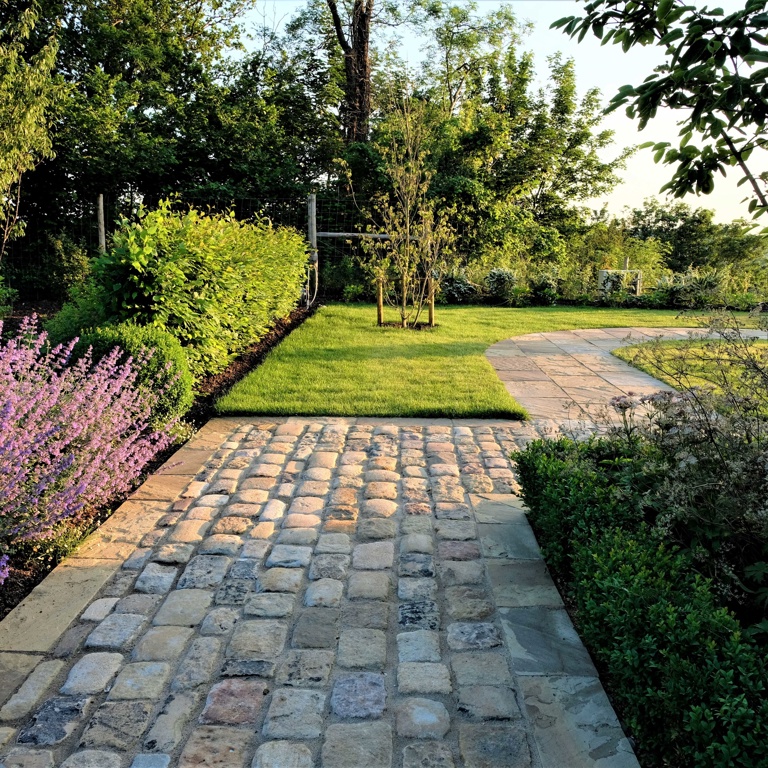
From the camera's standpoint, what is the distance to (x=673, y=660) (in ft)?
6.28

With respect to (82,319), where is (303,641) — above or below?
below

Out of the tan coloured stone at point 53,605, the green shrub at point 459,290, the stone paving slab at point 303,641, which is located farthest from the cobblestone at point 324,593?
the green shrub at point 459,290

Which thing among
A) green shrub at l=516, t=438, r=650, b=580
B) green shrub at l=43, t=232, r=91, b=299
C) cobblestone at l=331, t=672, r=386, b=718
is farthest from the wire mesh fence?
cobblestone at l=331, t=672, r=386, b=718

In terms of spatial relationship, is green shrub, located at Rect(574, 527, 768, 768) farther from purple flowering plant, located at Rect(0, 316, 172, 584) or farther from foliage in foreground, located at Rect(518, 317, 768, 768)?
purple flowering plant, located at Rect(0, 316, 172, 584)

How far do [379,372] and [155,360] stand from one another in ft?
9.58

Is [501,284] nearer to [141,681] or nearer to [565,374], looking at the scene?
[565,374]

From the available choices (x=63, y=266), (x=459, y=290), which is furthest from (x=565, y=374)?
(x=63, y=266)

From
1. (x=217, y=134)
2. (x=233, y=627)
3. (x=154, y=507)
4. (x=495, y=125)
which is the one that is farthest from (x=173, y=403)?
(x=495, y=125)

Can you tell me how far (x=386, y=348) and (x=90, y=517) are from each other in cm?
543

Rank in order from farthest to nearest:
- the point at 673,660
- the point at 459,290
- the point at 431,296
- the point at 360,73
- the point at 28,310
Result: 1. the point at 360,73
2. the point at 459,290
3. the point at 28,310
4. the point at 431,296
5. the point at 673,660

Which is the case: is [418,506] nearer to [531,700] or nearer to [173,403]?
[531,700]

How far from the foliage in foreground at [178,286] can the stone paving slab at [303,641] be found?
6.54 ft

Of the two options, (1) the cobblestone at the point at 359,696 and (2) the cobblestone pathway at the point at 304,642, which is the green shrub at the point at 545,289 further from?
(1) the cobblestone at the point at 359,696

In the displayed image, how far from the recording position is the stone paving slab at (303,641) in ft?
7.06
